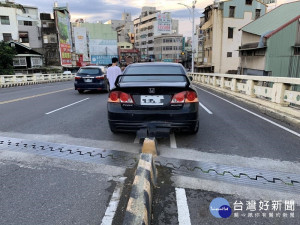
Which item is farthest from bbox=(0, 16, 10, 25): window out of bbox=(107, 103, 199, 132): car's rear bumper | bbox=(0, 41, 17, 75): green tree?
bbox=(107, 103, 199, 132): car's rear bumper

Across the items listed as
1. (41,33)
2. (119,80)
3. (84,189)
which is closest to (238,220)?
(84,189)

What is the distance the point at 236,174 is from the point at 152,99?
1.98 meters

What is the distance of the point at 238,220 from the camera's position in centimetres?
263

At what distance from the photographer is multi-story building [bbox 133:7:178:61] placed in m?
93.2

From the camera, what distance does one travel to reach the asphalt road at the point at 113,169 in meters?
2.79

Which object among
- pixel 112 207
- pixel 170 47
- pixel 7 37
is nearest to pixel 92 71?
pixel 112 207

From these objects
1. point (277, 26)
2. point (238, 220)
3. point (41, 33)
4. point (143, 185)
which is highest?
point (41, 33)

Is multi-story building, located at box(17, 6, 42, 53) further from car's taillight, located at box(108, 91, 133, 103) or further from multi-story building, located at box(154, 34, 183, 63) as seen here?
car's taillight, located at box(108, 91, 133, 103)

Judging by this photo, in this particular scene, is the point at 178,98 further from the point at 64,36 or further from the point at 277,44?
the point at 64,36

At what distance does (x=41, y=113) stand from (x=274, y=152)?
24.2ft

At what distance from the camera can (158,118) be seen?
4.54 meters

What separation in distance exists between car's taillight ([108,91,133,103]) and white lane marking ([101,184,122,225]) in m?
1.85

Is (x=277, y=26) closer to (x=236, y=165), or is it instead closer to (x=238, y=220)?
(x=236, y=165)

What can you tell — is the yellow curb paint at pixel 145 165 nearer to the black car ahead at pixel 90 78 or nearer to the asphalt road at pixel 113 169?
the asphalt road at pixel 113 169
